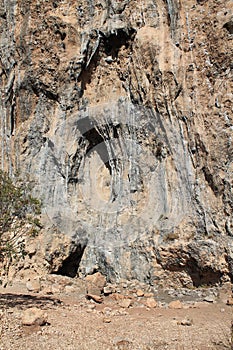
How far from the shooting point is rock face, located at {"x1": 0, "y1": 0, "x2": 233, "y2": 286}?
11266mm

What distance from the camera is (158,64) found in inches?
494

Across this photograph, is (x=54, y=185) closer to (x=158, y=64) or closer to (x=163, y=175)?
(x=163, y=175)

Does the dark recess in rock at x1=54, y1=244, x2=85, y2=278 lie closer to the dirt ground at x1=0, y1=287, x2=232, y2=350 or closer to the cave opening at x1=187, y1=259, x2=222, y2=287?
the dirt ground at x1=0, y1=287, x2=232, y2=350

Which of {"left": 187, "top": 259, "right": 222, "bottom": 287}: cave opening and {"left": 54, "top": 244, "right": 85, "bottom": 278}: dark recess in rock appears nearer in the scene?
{"left": 187, "top": 259, "right": 222, "bottom": 287}: cave opening

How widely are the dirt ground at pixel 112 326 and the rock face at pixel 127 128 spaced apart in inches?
96.7

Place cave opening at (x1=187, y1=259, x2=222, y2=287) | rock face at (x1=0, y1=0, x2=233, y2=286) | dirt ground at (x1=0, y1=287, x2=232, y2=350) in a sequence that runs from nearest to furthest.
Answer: dirt ground at (x1=0, y1=287, x2=232, y2=350), cave opening at (x1=187, y1=259, x2=222, y2=287), rock face at (x1=0, y1=0, x2=233, y2=286)

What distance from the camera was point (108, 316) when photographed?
8.36 metres

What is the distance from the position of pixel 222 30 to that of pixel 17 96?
8.35 metres

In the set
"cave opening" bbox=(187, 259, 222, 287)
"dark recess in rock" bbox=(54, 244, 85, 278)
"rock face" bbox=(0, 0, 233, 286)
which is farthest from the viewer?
"dark recess in rock" bbox=(54, 244, 85, 278)

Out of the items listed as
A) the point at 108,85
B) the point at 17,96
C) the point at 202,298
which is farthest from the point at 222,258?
the point at 17,96

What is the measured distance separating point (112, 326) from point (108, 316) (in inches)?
34.4

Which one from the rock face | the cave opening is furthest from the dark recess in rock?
the cave opening

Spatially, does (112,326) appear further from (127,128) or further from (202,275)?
(127,128)

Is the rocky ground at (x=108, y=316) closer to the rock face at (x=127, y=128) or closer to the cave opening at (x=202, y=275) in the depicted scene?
the cave opening at (x=202, y=275)
